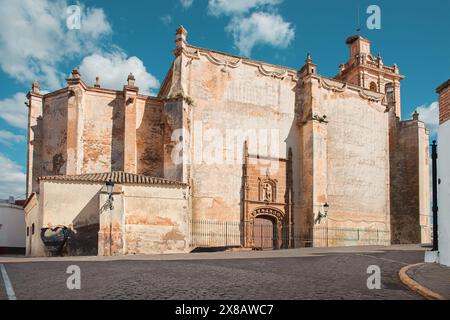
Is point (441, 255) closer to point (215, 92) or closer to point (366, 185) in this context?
point (215, 92)

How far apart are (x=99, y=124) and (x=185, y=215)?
8.45 m

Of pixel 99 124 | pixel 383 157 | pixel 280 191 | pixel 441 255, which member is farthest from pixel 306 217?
pixel 441 255

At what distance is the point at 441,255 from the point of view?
35.5 feet

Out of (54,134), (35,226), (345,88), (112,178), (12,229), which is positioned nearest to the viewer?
(112,178)

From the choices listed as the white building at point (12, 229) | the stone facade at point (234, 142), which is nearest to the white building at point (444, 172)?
the stone facade at point (234, 142)

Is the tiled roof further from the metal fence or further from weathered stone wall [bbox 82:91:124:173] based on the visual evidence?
the metal fence

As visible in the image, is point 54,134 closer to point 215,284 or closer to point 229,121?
point 229,121

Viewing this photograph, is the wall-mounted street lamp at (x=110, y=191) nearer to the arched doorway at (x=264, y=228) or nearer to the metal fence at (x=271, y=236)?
the metal fence at (x=271, y=236)

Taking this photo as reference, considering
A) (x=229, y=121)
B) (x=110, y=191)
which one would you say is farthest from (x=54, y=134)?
(x=229, y=121)

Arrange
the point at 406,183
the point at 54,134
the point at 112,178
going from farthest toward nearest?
1. the point at 406,183
2. the point at 54,134
3. the point at 112,178

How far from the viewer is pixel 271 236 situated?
84.5 feet

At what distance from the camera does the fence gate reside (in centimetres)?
2525

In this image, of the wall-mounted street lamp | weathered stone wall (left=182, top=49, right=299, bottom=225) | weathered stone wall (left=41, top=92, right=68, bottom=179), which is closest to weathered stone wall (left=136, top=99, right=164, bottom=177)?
weathered stone wall (left=182, top=49, right=299, bottom=225)
